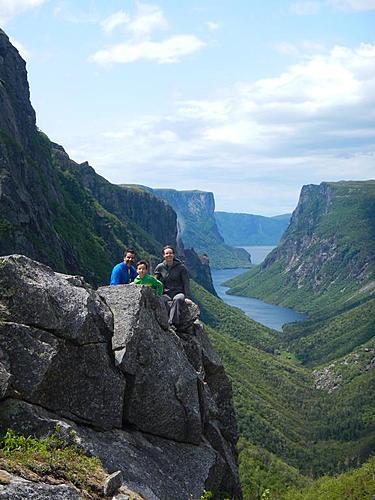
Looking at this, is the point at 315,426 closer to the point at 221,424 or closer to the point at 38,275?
the point at 221,424

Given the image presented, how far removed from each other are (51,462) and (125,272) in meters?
11.4

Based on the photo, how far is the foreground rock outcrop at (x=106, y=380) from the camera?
579 inches

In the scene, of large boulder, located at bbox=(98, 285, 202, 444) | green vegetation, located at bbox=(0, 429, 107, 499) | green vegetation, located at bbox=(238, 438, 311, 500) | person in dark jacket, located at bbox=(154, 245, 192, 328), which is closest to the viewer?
green vegetation, located at bbox=(0, 429, 107, 499)

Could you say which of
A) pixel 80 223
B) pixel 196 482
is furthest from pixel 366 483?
pixel 80 223

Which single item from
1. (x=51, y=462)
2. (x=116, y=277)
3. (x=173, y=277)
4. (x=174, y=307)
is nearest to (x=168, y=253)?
(x=173, y=277)

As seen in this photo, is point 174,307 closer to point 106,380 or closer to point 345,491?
point 106,380

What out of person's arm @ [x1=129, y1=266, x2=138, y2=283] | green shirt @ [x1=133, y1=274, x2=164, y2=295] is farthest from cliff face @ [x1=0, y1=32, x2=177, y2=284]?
green shirt @ [x1=133, y1=274, x2=164, y2=295]

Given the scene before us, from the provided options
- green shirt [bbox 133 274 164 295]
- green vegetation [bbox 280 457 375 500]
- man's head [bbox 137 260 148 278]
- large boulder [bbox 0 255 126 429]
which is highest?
man's head [bbox 137 260 148 278]

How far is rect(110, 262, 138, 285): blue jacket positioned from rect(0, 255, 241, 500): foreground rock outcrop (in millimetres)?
2332

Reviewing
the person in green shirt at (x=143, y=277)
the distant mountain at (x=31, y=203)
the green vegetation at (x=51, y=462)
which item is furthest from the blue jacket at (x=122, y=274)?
the distant mountain at (x=31, y=203)

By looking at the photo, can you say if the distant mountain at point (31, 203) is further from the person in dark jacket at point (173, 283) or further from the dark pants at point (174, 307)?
the dark pants at point (174, 307)

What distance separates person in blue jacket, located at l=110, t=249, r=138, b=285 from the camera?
2227cm

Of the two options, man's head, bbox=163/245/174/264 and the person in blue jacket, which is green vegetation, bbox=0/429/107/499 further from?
man's head, bbox=163/245/174/264

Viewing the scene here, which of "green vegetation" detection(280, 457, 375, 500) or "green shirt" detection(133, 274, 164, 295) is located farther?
"green vegetation" detection(280, 457, 375, 500)
